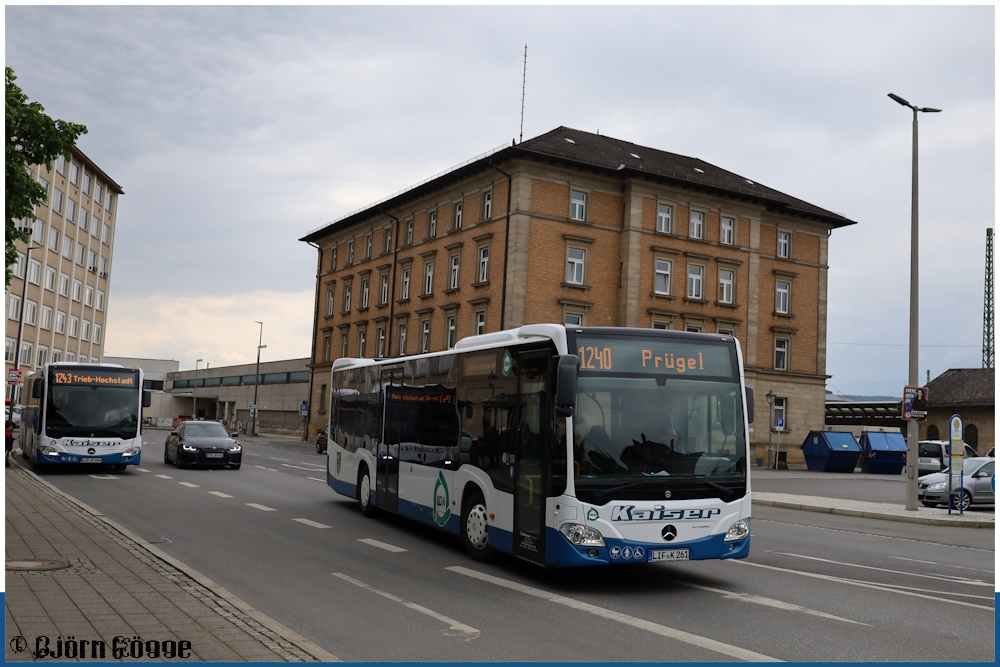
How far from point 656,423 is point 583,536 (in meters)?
1.40

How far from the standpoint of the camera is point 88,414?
966 inches

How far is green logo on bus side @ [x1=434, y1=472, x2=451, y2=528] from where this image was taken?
12.6 meters

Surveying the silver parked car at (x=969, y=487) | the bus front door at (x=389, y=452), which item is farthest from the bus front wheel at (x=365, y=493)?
the silver parked car at (x=969, y=487)

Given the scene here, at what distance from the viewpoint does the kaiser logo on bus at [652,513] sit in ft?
31.2

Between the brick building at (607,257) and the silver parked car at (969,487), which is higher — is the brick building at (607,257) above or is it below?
above

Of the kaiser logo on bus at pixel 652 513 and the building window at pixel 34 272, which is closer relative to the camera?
the kaiser logo on bus at pixel 652 513

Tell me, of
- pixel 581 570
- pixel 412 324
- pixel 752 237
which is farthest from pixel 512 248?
pixel 581 570

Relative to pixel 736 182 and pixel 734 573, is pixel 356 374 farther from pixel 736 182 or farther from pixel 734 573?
pixel 736 182

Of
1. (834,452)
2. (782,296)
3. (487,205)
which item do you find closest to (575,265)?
(487,205)

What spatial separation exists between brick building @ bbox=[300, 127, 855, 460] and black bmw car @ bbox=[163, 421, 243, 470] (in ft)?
55.6

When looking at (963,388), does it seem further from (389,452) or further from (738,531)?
(738,531)

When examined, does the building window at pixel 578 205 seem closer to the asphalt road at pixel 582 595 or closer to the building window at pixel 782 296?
the building window at pixel 782 296

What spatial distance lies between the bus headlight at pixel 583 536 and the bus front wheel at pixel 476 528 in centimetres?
204

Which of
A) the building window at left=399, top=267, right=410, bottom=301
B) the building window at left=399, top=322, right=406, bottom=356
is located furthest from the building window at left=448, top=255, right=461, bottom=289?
the building window at left=399, top=322, right=406, bottom=356
